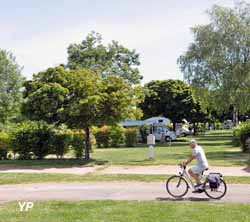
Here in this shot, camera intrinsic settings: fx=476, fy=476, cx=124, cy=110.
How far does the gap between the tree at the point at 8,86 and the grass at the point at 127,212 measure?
4128 centimetres

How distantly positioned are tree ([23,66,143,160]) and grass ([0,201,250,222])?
11.2 metres

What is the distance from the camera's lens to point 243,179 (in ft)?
52.2

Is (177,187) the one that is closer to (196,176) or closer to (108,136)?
(196,176)

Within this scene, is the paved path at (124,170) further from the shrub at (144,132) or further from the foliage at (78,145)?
the shrub at (144,132)

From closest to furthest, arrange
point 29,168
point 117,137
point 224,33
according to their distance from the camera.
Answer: point 29,168
point 224,33
point 117,137

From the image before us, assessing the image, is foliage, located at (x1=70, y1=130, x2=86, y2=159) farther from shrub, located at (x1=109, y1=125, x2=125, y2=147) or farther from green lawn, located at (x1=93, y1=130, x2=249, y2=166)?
shrub, located at (x1=109, y1=125, x2=125, y2=147)

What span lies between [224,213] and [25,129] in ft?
59.3

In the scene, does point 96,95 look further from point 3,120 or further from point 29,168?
point 3,120

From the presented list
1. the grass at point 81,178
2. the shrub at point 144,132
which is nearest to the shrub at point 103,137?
the shrub at point 144,132

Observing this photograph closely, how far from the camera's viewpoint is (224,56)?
35.8m

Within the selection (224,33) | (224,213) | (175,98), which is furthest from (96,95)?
(175,98)

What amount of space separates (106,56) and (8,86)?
51.0ft

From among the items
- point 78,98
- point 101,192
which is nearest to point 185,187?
point 101,192

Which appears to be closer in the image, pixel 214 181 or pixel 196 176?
pixel 214 181
